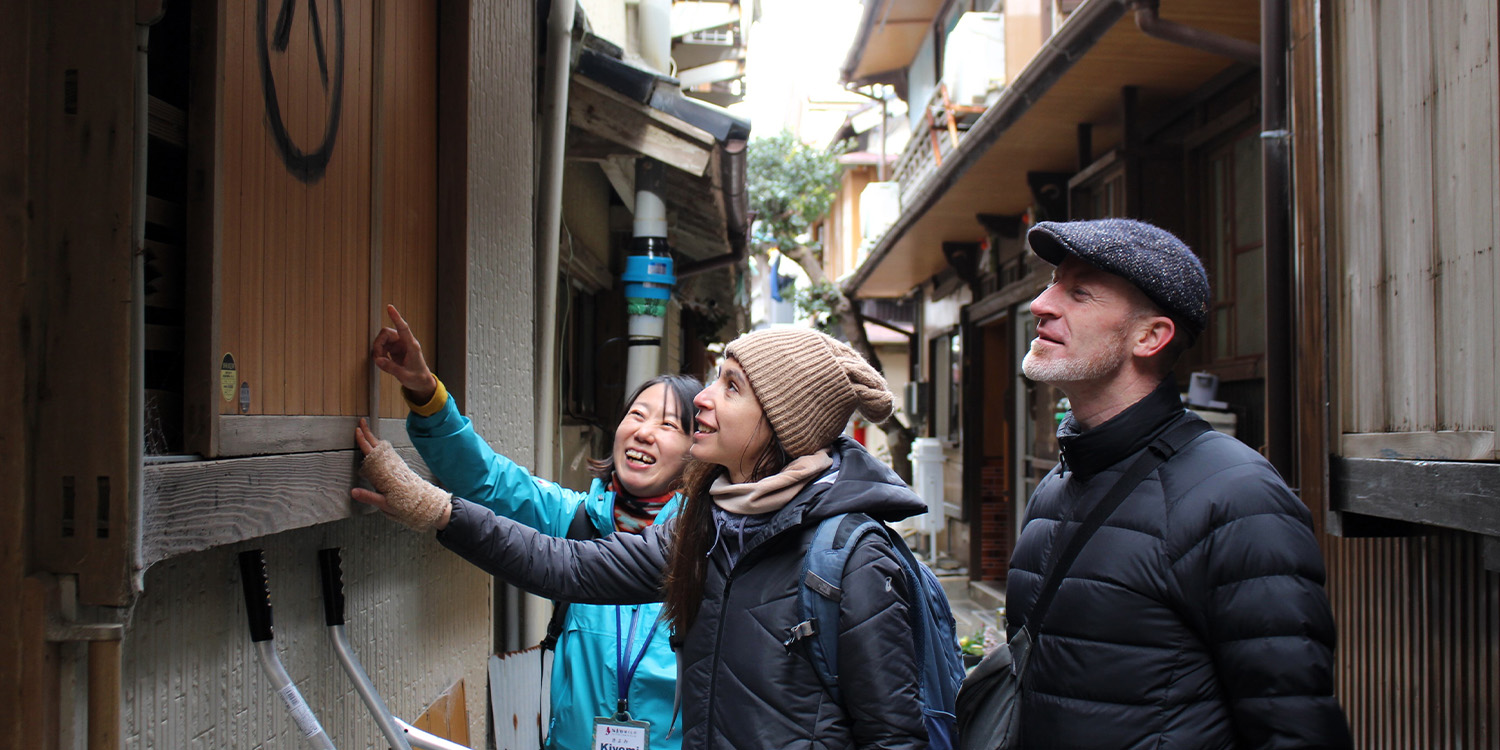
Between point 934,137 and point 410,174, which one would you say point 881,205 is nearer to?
point 934,137

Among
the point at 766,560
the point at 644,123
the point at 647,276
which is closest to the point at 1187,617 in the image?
the point at 766,560

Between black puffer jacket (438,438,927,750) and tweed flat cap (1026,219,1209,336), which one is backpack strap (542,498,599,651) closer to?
black puffer jacket (438,438,927,750)

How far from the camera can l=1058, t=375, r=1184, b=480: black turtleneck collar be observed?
2.12 metres

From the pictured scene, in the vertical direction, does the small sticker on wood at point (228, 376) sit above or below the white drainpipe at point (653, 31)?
below

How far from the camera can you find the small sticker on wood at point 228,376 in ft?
5.84

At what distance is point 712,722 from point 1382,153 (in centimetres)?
269

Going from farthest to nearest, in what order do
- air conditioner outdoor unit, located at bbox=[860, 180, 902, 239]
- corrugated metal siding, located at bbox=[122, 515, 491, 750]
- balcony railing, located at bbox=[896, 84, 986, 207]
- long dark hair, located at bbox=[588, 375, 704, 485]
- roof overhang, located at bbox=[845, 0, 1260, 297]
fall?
air conditioner outdoor unit, located at bbox=[860, 180, 902, 239], balcony railing, located at bbox=[896, 84, 986, 207], roof overhang, located at bbox=[845, 0, 1260, 297], long dark hair, located at bbox=[588, 375, 704, 485], corrugated metal siding, located at bbox=[122, 515, 491, 750]

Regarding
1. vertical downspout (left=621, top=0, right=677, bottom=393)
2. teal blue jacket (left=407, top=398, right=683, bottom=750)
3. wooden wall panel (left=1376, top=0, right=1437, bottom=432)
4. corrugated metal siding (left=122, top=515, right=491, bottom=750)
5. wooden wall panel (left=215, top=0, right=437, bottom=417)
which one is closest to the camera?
corrugated metal siding (left=122, top=515, right=491, bottom=750)

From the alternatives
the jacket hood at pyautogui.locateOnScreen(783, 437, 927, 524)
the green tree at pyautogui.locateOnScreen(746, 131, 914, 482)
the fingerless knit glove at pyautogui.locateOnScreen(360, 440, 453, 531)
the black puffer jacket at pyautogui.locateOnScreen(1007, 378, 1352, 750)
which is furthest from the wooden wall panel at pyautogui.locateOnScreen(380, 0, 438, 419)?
the green tree at pyautogui.locateOnScreen(746, 131, 914, 482)

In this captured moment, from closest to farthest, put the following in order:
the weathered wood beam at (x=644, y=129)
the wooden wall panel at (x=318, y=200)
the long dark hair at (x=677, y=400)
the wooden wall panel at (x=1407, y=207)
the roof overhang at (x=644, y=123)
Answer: the wooden wall panel at (x=318, y=200) → the wooden wall panel at (x=1407, y=207) → the long dark hair at (x=677, y=400) → the roof overhang at (x=644, y=123) → the weathered wood beam at (x=644, y=129)

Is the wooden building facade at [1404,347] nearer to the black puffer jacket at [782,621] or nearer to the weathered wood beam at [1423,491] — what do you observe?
the weathered wood beam at [1423,491]

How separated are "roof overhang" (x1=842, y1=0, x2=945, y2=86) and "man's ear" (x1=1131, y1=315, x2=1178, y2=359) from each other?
14966 mm

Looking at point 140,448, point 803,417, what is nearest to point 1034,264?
point 803,417

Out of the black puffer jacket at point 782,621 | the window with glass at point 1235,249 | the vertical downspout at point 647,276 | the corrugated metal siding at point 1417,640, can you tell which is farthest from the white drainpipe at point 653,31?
the black puffer jacket at point 782,621
